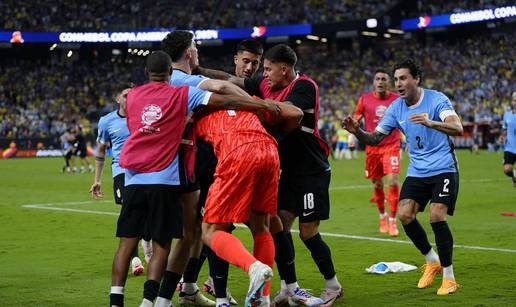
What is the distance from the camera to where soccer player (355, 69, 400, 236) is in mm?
13945

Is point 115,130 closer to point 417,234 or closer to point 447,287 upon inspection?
point 417,234

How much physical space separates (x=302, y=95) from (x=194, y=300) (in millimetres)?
2226

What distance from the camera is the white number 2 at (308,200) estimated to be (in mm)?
8094

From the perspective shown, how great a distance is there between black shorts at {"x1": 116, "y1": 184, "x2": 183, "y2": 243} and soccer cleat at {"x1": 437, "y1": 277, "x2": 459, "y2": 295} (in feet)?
9.68

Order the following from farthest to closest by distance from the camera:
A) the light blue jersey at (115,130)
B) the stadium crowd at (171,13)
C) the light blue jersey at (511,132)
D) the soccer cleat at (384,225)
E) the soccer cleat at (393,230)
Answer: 1. the stadium crowd at (171,13)
2. the light blue jersey at (511,132)
3. the soccer cleat at (384,225)
4. the soccer cleat at (393,230)
5. the light blue jersey at (115,130)

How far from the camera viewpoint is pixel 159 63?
6984 mm

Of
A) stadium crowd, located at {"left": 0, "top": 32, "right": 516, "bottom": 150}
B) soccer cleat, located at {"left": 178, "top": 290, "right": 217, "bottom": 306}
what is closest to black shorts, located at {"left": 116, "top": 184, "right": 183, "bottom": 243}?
soccer cleat, located at {"left": 178, "top": 290, "right": 217, "bottom": 306}

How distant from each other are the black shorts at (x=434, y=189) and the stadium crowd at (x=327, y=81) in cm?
4164

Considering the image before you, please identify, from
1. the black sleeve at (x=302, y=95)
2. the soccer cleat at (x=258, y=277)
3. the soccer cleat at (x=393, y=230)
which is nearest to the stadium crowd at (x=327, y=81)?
the soccer cleat at (x=393, y=230)

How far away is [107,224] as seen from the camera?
15320 millimetres

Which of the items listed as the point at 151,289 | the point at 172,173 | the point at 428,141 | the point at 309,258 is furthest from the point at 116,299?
the point at 309,258

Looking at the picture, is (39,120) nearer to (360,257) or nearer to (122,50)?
(122,50)

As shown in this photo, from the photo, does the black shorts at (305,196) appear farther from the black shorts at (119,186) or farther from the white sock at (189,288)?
the black shorts at (119,186)

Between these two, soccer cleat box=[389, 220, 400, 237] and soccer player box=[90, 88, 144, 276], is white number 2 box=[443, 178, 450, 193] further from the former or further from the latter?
soccer cleat box=[389, 220, 400, 237]
